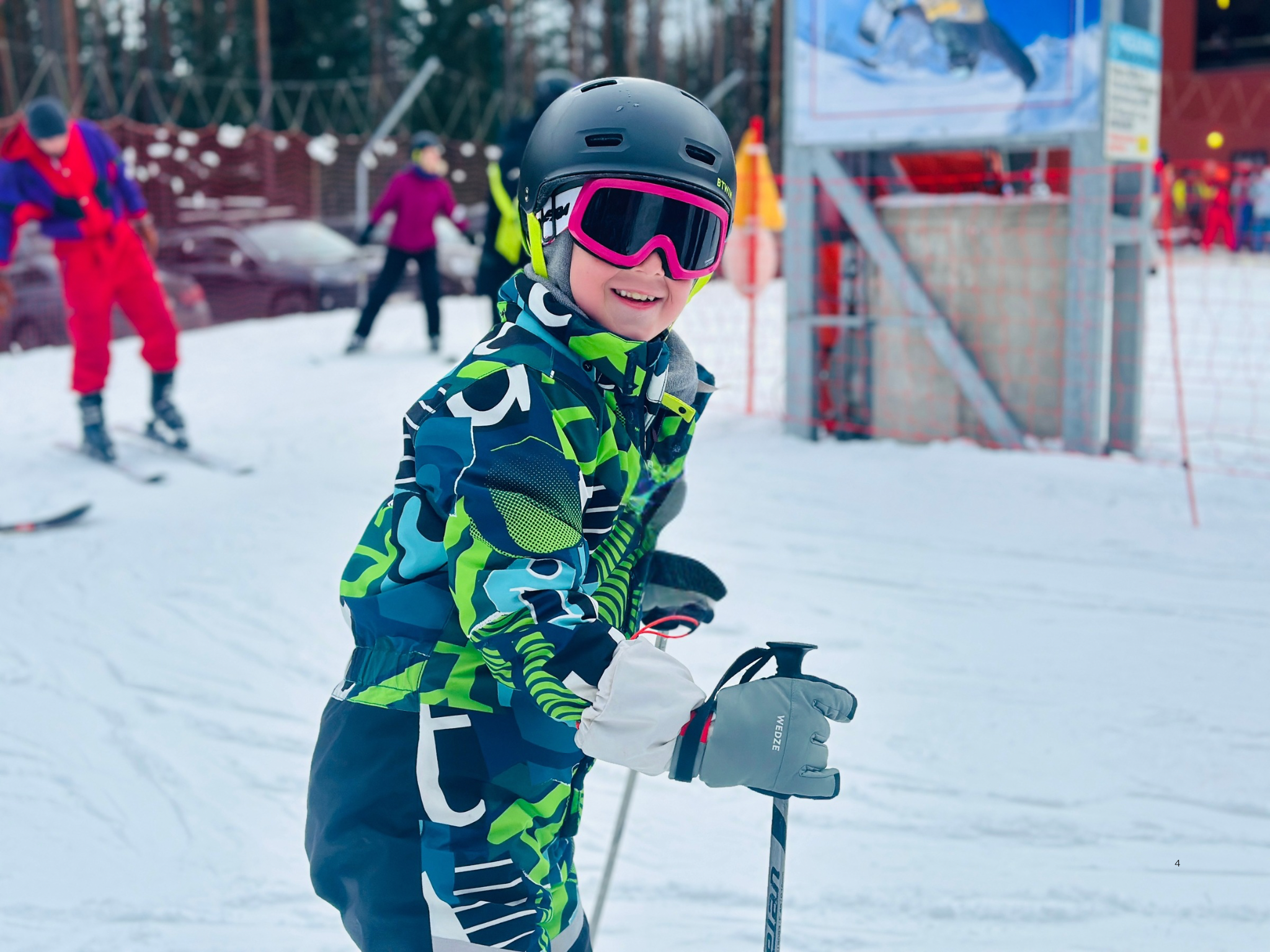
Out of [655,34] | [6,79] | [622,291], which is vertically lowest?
[622,291]

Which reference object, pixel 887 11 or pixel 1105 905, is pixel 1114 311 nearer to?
pixel 887 11

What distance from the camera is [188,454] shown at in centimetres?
690

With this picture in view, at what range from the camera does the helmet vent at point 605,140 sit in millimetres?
1449

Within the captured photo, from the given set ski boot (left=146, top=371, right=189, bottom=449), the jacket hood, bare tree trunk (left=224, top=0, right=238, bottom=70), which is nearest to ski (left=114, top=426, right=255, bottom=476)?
ski boot (left=146, top=371, right=189, bottom=449)

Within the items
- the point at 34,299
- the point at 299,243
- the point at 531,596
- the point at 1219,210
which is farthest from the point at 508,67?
the point at 531,596

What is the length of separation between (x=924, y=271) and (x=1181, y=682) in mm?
3702

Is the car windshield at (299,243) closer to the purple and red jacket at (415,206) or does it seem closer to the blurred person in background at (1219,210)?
the purple and red jacket at (415,206)

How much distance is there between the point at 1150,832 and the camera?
283cm

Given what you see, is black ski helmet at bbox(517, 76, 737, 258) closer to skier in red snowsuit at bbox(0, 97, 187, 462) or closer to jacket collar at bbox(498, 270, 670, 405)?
jacket collar at bbox(498, 270, 670, 405)

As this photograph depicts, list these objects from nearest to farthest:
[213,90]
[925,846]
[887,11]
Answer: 1. [925,846]
2. [887,11]
3. [213,90]

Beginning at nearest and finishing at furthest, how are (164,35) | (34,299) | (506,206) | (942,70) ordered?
1. (942,70)
2. (506,206)
3. (34,299)
4. (164,35)

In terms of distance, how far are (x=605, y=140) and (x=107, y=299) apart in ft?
19.6

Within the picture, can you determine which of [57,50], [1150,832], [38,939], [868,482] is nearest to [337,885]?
[38,939]

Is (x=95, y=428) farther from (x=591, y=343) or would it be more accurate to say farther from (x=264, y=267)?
(x=264, y=267)
